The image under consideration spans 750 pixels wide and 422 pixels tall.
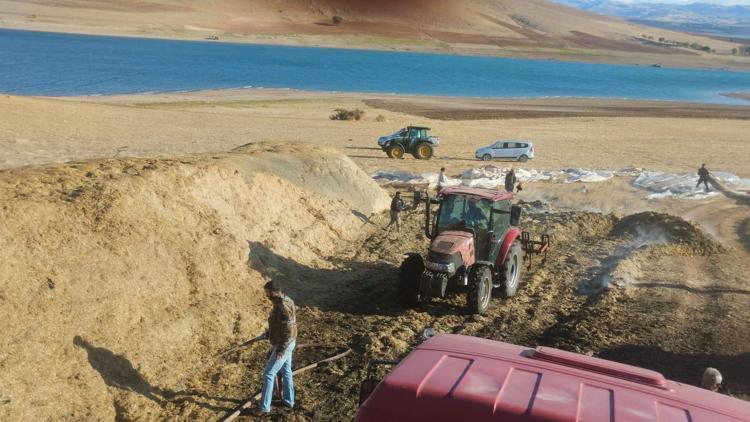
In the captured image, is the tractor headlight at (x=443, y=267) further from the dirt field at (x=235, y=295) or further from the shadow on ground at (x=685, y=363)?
the shadow on ground at (x=685, y=363)

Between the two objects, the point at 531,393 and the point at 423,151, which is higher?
the point at 531,393

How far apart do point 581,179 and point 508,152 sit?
683 centimetres

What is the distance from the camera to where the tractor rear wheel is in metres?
32.4

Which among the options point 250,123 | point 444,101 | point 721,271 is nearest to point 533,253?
point 721,271

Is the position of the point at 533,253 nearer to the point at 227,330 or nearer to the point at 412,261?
the point at 412,261

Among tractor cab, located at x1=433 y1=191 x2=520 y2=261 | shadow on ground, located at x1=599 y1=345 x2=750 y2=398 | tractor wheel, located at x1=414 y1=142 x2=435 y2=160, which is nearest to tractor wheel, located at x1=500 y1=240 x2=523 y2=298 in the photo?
tractor cab, located at x1=433 y1=191 x2=520 y2=261

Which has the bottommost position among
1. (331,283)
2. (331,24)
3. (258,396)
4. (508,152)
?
(508,152)

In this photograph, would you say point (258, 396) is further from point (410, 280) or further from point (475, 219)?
point (475, 219)

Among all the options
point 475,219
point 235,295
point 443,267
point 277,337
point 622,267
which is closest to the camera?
point 277,337

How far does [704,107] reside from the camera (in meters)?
67.1

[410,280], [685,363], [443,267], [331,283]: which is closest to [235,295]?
[331,283]

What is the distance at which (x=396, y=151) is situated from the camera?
32531 mm

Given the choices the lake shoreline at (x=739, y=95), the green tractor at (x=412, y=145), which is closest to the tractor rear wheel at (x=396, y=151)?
the green tractor at (x=412, y=145)

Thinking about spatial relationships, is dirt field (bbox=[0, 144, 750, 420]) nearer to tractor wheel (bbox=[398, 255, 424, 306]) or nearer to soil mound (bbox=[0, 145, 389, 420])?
soil mound (bbox=[0, 145, 389, 420])
